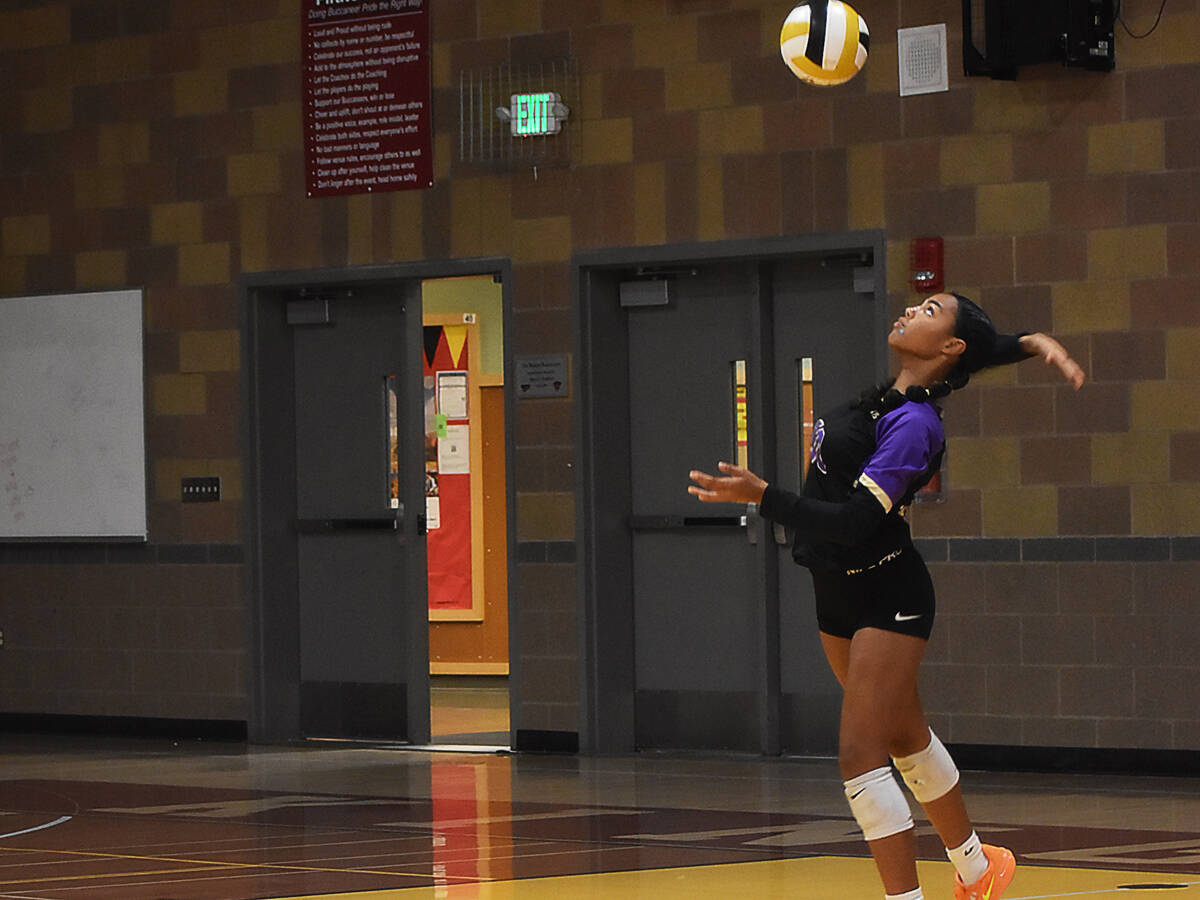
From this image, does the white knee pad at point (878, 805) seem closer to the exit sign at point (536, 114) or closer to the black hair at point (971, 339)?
the black hair at point (971, 339)

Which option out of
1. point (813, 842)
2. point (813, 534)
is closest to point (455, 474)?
point (813, 842)

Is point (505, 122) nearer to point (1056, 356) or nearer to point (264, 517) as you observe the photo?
point (264, 517)

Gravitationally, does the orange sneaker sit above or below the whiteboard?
below

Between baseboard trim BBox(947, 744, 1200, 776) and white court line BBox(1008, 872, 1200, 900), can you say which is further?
baseboard trim BBox(947, 744, 1200, 776)

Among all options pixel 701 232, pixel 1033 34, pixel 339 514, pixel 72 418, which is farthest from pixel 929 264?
pixel 72 418

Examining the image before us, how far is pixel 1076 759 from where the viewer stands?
9547 mm

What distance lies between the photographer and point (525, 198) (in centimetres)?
1102

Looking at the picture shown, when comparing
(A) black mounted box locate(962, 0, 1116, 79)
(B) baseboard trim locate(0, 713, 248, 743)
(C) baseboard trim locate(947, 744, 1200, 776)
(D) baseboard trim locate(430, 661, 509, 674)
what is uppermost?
(A) black mounted box locate(962, 0, 1116, 79)

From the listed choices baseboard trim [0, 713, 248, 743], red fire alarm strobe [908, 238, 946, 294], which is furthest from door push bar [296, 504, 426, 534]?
red fire alarm strobe [908, 238, 946, 294]

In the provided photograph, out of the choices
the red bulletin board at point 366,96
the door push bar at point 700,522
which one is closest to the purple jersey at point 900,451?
the door push bar at point 700,522

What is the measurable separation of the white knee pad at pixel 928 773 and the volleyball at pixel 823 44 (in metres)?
3.74

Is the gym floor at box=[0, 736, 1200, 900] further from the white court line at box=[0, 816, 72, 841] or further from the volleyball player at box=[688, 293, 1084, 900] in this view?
the volleyball player at box=[688, 293, 1084, 900]

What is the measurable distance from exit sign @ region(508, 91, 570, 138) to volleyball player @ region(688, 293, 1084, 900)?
5.47 meters

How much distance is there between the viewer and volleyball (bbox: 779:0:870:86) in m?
8.55
